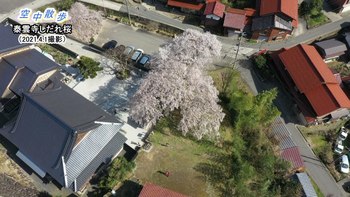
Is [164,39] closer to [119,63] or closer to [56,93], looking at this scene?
[119,63]

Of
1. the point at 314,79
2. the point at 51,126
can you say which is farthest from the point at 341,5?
the point at 51,126

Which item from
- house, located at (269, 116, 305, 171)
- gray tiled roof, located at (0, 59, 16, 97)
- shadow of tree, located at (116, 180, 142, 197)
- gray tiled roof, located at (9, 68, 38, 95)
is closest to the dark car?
gray tiled roof, located at (9, 68, 38, 95)

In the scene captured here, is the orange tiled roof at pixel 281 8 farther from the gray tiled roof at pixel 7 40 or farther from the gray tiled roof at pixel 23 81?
the gray tiled roof at pixel 7 40

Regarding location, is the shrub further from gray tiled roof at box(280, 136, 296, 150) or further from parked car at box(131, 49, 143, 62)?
gray tiled roof at box(280, 136, 296, 150)

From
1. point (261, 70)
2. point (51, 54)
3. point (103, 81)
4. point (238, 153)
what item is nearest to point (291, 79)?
point (261, 70)

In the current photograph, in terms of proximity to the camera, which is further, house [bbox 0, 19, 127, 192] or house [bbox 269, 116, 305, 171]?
house [bbox 269, 116, 305, 171]
